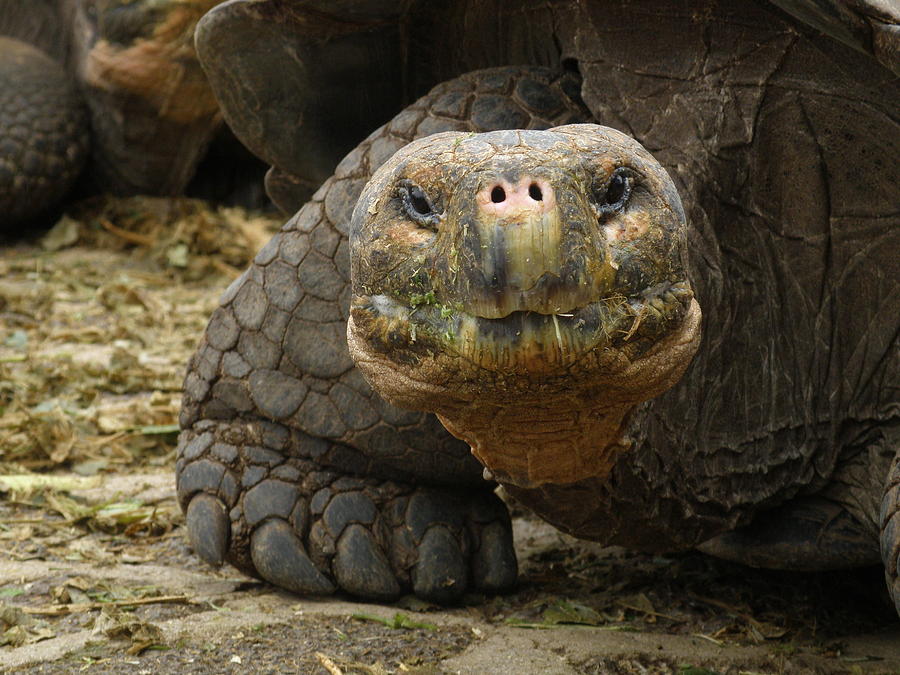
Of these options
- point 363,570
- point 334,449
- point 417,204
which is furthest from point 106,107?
point 417,204

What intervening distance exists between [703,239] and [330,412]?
96 cm

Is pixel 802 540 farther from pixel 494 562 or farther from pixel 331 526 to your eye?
pixel 331 526

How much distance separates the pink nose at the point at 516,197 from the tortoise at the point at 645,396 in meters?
0.36

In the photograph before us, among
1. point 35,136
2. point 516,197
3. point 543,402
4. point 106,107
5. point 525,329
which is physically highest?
point 106,107

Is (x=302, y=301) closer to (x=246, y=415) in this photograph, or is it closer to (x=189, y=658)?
(x=246, y=415)

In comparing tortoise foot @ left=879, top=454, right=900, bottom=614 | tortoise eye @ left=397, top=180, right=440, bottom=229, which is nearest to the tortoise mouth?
→ tortoise eye @ left=397, top=180, right=440, bottom=229

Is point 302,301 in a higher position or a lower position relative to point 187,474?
higher

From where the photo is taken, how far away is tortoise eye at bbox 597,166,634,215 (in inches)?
74.3

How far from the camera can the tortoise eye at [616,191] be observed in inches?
74.3

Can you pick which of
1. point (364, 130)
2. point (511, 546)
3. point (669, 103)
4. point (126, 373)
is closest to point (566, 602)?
point (511, 546)

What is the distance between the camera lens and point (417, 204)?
1.89 meters

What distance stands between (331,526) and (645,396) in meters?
→ 1.22

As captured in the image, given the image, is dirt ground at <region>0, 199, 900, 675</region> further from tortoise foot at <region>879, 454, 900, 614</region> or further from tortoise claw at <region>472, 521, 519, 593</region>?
tortoise foot at <region>879, 454, 900, 614</region>

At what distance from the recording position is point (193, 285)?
6625 millimetres
